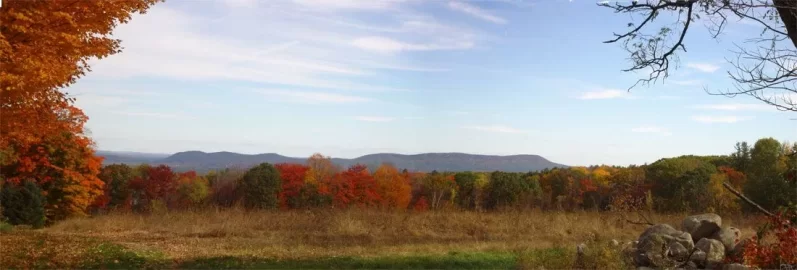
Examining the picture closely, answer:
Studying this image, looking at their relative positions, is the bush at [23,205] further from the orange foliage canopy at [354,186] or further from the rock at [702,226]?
the rock at [702,226]

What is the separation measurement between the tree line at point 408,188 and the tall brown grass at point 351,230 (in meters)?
1.45

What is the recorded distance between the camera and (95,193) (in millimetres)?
28250

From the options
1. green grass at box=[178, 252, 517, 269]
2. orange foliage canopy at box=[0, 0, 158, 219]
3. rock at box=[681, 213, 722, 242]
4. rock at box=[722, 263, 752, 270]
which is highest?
orange foliage canopy at box=[0, 0, 158, 219]

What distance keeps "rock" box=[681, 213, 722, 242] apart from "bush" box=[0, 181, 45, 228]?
73.4ft

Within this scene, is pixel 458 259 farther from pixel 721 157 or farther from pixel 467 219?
pixel 721 157

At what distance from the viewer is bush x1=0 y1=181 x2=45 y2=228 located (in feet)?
76.3

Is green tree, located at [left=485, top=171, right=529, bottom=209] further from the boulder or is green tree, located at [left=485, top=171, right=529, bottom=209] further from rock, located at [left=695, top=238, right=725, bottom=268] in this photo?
the boulder

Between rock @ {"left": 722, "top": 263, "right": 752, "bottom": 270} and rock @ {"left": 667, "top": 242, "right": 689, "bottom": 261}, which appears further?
rock @ {"left": 667, "top": 242, "right": 689, "bottom": 261}

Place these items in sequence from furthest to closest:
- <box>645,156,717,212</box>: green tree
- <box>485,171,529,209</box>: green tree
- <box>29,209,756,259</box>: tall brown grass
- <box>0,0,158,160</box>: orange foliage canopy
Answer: <box>485,171,529,209</box>: green tree, <box>645,156,717,212</box>: green tree, <box>29,209,756,259</box>: tall brown grass, <box>0,0,158,160</box>: orange foliage canopy

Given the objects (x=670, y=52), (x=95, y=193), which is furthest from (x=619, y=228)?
(x=95, y=193)

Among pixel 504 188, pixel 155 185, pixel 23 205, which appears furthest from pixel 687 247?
pixel 155 185

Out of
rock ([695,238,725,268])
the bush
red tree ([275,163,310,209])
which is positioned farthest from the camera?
red tree ([275,163,310,209])

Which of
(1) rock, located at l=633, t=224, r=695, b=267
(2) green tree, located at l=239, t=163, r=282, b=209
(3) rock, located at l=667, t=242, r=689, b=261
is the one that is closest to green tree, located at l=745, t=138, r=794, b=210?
(1) rock, located at l=633, t=224, r=695, b=267

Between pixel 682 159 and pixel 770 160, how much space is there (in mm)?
2976
